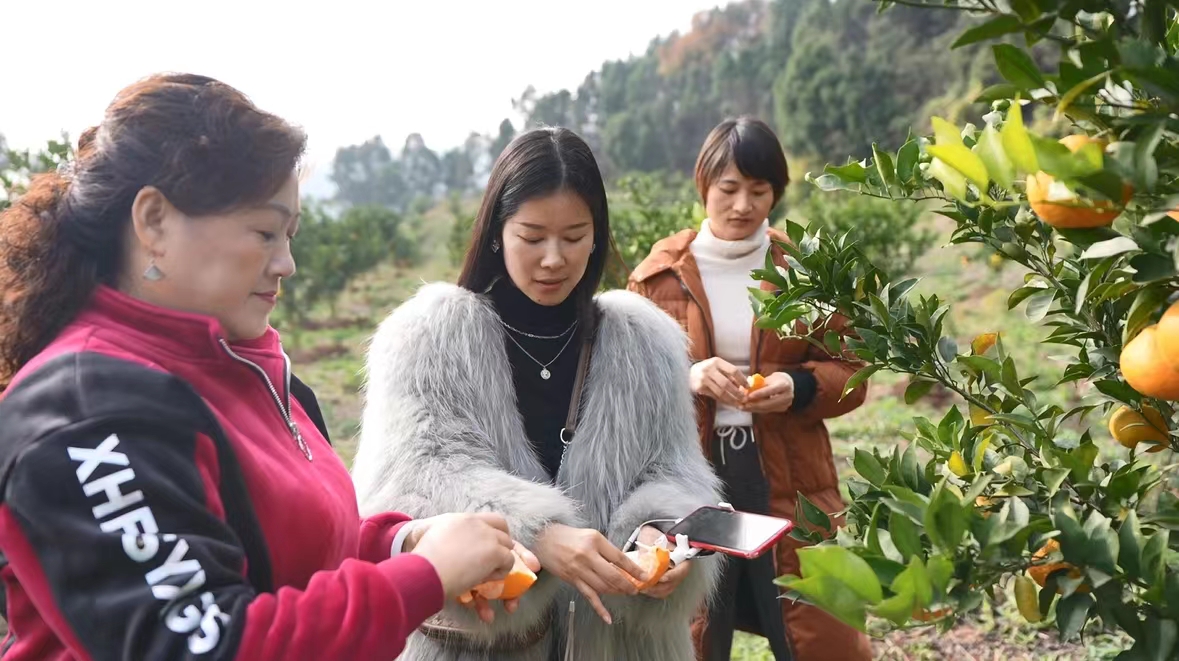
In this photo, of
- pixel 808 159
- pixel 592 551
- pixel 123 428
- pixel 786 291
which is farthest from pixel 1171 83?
pixel 808 159

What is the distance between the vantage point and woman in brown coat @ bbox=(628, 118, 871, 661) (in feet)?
8.02

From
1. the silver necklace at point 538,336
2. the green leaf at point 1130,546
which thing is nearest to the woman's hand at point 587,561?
the silver necklace at point 538,336

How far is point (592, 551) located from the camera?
1550 millimetres

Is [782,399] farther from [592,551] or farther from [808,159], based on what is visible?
[808,159]

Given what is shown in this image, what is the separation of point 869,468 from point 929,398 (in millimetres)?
6984

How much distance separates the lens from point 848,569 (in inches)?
26.8

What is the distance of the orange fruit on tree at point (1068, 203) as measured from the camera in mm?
731

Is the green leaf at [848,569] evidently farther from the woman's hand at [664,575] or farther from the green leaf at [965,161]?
the woman's hand at [664,575]

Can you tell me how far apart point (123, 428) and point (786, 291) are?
777 mm

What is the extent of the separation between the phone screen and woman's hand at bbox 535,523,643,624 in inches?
5.6

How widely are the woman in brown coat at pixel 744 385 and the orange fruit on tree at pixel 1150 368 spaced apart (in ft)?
5.04

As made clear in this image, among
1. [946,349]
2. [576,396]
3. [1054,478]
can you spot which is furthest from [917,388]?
[576,396]

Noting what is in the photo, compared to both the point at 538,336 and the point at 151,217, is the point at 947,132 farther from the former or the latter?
the point at 538,336

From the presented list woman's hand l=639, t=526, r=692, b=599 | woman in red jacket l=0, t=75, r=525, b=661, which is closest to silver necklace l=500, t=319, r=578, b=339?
woman's hand l=639, t=526, r=692, b=599
